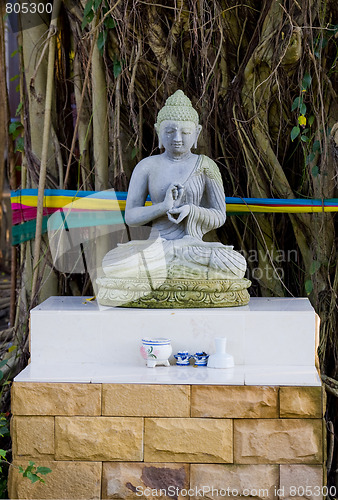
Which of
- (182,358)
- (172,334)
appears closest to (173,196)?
(172,334)

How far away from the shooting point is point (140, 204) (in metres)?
3.43

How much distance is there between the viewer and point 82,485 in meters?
2.78

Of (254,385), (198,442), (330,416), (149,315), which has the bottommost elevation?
(330,416)

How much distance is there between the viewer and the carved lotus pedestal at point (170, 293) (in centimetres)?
308

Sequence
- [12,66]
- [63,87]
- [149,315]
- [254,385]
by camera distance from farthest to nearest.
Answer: [12,66], [63,87], [149,315], [254,385]

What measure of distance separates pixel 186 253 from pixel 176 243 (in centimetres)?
8

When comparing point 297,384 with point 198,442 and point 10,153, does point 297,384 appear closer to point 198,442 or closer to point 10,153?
point 198,442

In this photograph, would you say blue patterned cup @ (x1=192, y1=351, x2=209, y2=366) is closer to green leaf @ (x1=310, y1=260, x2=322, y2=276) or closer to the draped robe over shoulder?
the draped robe over shoulder

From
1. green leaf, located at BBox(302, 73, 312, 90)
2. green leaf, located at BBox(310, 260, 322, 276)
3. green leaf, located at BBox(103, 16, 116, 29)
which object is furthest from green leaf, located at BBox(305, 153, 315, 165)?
green leaf, located at BBox(103, 16, 116, 29)

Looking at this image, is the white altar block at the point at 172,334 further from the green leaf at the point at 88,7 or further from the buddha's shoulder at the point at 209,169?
the green leaf at the point at 88,7

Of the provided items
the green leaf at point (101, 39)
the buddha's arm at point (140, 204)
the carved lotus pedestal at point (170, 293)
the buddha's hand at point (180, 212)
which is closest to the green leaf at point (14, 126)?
the green leaf at point (101, 39)

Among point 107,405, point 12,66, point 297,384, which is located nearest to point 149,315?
point 107,405

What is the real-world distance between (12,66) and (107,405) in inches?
175

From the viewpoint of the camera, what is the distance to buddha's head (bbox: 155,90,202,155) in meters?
3.27
